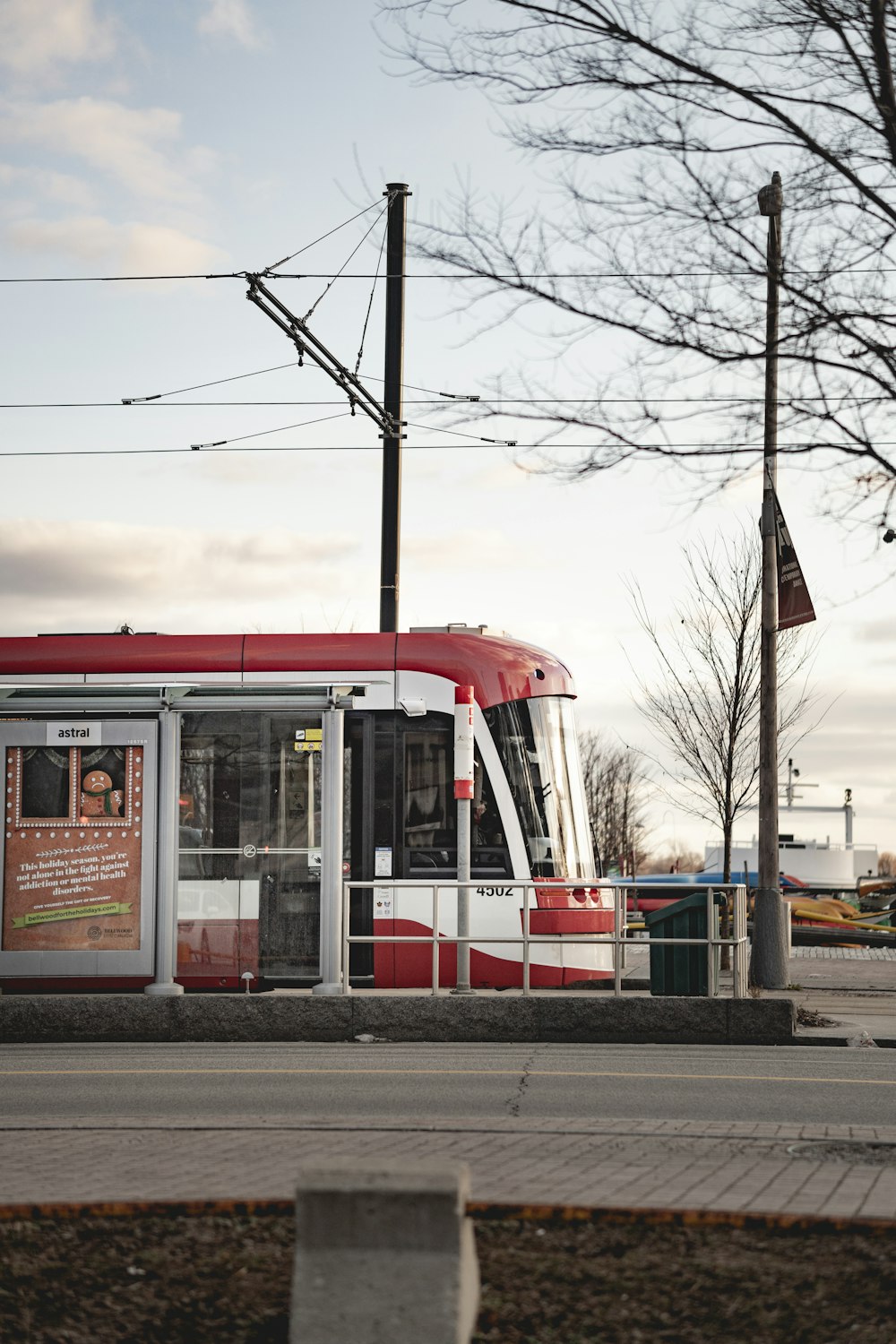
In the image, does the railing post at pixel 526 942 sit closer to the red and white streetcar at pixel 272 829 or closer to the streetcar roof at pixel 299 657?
the red and white streetcar at pixel 272 829

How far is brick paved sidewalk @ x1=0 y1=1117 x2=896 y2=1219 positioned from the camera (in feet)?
20.7

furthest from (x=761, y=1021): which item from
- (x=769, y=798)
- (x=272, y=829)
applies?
(x=272, y=829)

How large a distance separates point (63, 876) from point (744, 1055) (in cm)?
636

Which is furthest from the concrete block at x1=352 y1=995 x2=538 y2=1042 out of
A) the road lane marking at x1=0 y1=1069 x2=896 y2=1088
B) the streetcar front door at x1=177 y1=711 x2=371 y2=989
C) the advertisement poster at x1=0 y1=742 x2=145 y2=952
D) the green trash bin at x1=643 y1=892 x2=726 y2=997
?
the advertisement poster at x1=0 y1=742 x2=145 y2=952

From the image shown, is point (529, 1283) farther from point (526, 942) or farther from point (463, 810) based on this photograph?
→ point (463, 810)

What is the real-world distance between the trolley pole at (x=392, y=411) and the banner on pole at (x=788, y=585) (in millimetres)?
4397

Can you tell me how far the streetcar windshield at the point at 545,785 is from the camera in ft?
50.0

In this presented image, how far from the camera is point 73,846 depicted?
1468cm

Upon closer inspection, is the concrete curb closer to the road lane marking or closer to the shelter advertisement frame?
the shelter advertisement frame

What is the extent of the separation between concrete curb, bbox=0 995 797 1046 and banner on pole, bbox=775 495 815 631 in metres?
5.61

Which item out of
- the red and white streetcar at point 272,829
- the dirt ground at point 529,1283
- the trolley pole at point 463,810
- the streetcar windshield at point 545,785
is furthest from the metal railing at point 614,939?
the dirt ground at point 529,1283

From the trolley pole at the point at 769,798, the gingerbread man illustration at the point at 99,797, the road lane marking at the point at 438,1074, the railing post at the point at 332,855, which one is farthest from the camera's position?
the trolley pole at the point at 769,798

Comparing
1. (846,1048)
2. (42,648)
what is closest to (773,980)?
(846,1048)

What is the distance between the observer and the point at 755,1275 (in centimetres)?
518
